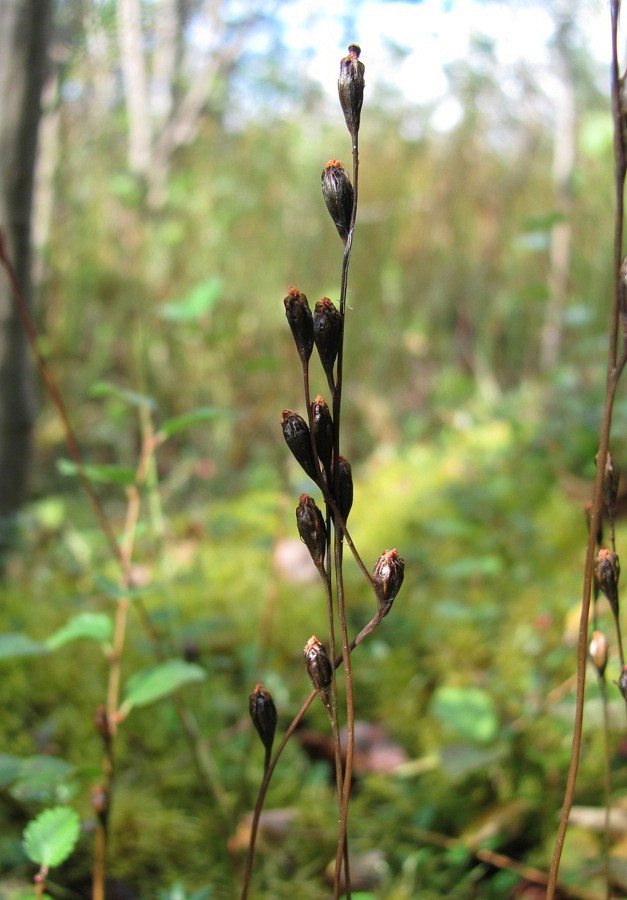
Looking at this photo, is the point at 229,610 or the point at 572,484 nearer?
the point at 229,610

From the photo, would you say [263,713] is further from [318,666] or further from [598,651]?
[598,651]

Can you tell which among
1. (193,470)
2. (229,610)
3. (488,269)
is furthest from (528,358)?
(229,610)

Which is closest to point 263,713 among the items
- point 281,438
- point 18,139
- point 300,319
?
point 300,319

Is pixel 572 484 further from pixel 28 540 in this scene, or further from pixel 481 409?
pixel 28 540

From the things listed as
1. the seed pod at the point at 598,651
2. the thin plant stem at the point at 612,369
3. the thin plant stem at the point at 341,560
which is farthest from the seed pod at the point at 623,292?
the seed pod at the point at 598,651

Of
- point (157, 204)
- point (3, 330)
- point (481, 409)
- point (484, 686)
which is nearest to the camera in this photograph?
point (484, 686)

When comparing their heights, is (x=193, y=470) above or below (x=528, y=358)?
below
